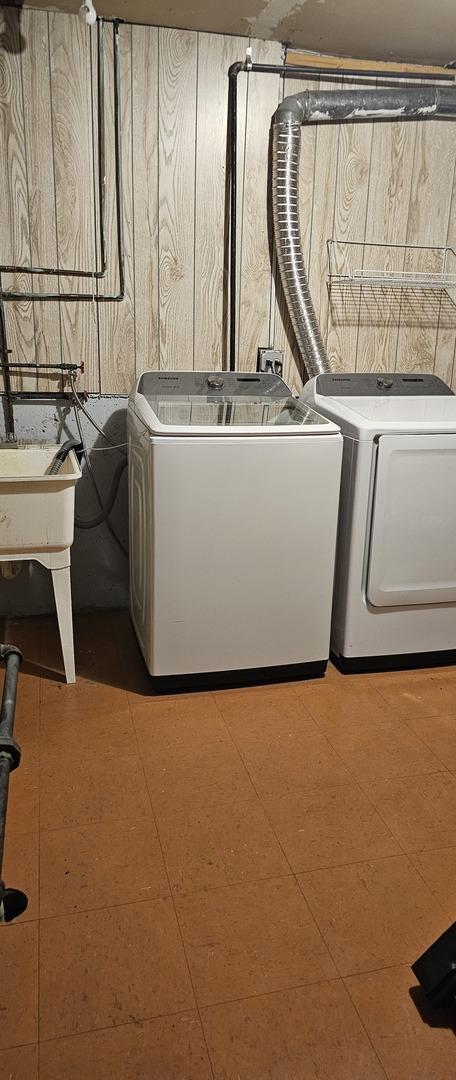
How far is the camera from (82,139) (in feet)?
8.75

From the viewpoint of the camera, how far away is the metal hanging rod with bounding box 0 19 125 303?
261cm

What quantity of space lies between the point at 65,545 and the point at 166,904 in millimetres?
1136

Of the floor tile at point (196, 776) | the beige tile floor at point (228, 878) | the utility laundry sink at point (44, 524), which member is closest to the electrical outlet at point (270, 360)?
the utility laundry sink at point (44, 524)

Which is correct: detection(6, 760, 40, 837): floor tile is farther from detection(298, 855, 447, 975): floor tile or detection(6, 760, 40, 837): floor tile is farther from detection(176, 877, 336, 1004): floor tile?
detection(298, 855, 447, 975): floor tile

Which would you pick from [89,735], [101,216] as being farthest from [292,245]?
[89,735]

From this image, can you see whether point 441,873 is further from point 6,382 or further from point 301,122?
Answer: point 301,122

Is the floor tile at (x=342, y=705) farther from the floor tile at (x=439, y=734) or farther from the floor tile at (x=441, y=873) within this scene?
the floor tile at (x=441, y=873)

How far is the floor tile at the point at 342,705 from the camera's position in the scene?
239cm

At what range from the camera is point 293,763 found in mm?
2162

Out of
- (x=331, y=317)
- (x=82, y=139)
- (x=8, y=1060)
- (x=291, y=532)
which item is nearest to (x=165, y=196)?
(x=82, y=139)

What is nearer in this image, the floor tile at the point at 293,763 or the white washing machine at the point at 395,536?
the floor tile at the point at 293,763

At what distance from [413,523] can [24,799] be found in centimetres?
147

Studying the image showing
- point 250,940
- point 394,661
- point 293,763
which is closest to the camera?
point 250,940

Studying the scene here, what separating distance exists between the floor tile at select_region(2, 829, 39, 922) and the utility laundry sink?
30.1 inches
